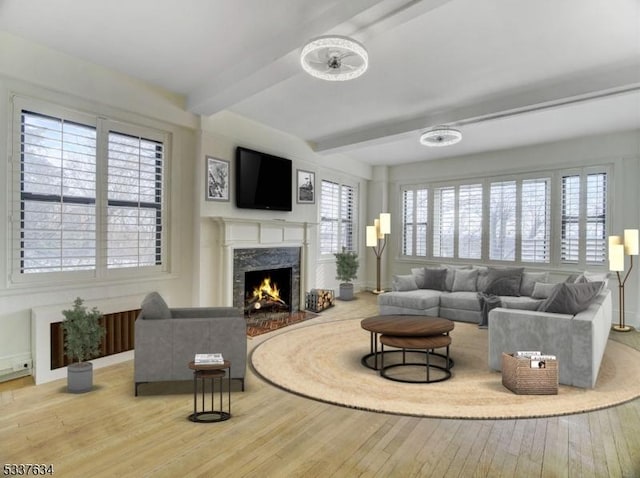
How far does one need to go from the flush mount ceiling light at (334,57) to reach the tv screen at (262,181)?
2722 millimetres

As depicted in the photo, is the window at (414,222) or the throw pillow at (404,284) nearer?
the throw pillow at (404,284)

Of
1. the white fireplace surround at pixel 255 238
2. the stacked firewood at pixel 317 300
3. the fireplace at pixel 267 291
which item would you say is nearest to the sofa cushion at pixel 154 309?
the white fireplace surround at pixel 255 238

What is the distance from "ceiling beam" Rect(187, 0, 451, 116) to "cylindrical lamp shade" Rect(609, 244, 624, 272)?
15.9ft

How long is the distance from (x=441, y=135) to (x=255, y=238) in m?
3.07

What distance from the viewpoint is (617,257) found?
5.57 m

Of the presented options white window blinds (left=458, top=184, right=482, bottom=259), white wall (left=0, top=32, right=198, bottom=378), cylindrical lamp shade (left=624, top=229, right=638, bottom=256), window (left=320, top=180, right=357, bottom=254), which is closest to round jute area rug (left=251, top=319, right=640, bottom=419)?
cylindrical lamp shade (left=624, top=229, right=638, bottom=256)

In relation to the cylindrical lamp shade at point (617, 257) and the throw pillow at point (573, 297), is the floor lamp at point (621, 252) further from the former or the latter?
the throw pillow at point (573, 297)

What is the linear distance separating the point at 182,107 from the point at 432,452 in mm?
4608

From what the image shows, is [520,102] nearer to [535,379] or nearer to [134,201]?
[535,379]

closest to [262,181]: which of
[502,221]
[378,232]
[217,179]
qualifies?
[217,179]

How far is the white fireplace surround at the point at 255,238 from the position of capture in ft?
17.8

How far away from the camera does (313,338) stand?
16.4 ft

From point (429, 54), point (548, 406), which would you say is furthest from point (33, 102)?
point (548, 406)

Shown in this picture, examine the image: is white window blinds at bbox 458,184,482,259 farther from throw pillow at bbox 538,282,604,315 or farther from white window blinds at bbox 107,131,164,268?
white window blinds at bbox 107,131,164,268
